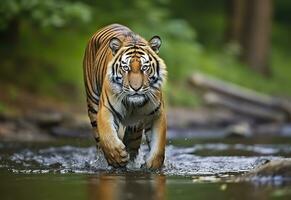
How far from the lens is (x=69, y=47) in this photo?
21375 mm

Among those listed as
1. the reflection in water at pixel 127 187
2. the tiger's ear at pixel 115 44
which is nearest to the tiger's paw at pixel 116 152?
the reflection in water at pixel 127 187

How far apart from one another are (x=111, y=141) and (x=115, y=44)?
118 centimetres

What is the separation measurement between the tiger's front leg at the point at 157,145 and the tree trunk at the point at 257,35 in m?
16.3

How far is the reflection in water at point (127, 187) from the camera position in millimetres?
7695

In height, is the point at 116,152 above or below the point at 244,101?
below

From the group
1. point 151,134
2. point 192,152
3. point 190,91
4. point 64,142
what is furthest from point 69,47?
point 151,134

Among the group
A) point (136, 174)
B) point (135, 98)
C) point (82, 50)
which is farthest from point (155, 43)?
point (82, 50)

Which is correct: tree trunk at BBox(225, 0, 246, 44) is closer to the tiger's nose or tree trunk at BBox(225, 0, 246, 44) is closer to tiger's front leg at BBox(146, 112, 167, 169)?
tiger's front leg at BBox(146, 112, 167, 169)

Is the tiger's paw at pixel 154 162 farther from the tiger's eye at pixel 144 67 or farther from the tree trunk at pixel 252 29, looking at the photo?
the tree trunk at pixel 252 29

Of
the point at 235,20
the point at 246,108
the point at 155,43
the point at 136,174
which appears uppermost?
the point at 235,20

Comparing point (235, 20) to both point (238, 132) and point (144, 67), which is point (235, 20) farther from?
point (144, 67)

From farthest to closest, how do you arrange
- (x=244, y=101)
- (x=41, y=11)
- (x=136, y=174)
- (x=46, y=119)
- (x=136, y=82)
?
(x=244, y=101), (x=46, y=119), (x=41, y=11), (x=136, y=82), (x=136, y=174)

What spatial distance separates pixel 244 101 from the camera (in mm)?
20297

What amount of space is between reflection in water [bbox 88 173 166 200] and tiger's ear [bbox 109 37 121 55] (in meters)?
1.62
